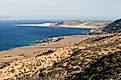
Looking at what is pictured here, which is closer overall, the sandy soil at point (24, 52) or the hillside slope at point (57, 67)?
the hillside slope at point (57, 67)

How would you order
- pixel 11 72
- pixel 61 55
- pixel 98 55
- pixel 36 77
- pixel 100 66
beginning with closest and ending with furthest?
pixel 100 66, pixel 36 77, pixel 98 55, pixel 11 72, pixel 61 55

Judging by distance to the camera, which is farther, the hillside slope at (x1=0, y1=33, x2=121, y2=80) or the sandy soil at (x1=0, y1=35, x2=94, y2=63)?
the sandy soil at (x1=0, y1=35, x2=94, y2=63)

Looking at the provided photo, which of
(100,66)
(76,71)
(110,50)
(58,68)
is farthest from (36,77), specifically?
(110,50)

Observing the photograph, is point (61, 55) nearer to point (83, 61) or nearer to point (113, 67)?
point (83, 61)

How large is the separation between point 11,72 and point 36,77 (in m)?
7.17

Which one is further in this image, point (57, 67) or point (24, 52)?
point (24, 52)

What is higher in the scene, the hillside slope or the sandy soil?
the hillside slope

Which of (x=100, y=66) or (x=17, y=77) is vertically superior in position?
(x=100, y=66)

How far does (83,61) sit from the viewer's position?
98.1 ft

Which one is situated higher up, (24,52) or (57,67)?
(57,67)

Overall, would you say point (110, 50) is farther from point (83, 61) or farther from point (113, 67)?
point (113, 67)

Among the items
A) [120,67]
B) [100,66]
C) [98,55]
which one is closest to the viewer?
[120,67]

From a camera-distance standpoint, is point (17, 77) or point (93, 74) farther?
point (17, 77)

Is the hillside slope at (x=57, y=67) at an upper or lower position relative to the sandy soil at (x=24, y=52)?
upper
